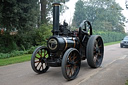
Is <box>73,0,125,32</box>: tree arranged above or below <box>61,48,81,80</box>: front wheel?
above

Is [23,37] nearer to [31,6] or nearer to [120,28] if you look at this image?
[31,6]

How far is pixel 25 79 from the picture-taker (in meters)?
5.81

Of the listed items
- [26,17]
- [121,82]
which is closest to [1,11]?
[26,17]

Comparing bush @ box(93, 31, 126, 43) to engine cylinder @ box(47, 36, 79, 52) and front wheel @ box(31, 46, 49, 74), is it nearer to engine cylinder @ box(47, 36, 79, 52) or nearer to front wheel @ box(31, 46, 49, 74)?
front wheel @ box(31, 46, 49, 74)

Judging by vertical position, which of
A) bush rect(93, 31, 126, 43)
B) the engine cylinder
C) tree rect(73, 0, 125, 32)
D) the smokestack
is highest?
tree rect(73, 0, 125, 32)

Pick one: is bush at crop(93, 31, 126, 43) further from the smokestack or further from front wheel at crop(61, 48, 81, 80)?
front wheel at crop(61, 48, 81, 80)

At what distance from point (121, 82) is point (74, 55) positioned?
6.31 feet

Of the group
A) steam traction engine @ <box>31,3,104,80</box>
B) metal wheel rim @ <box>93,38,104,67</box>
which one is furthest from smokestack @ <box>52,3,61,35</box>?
metal wheel rim @ <box>93,38,104,67</box>

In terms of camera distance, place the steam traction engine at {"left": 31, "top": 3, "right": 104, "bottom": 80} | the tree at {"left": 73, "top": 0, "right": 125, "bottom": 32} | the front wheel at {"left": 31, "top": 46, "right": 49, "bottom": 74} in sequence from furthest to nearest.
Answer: the tree at {"left": 73, "top": 0, "right": 125, "bottom": 32}, the front wheel at {"left": 31, "top": 46, "right": 49, "bottom": 74}, the steam traction engine at {"left": 31, "top": 3, "right": 104, "bottom": 80}

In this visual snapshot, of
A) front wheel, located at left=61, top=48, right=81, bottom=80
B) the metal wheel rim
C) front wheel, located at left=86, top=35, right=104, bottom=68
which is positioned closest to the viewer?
front wheel, located at left=61, top=48, right=81, bottom=80

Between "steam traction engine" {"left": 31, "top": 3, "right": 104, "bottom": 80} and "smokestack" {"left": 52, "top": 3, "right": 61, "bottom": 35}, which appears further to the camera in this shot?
"smokestack" {"left": 52, "top": 3, "right": 61, "bottom": 35}

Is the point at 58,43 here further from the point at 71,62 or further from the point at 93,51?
the point at 93,51

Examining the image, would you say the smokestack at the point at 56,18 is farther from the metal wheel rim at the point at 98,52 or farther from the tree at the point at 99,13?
the tree at the point at 99,13

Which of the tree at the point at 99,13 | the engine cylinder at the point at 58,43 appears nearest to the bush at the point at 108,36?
the tree at the point at 99,13
